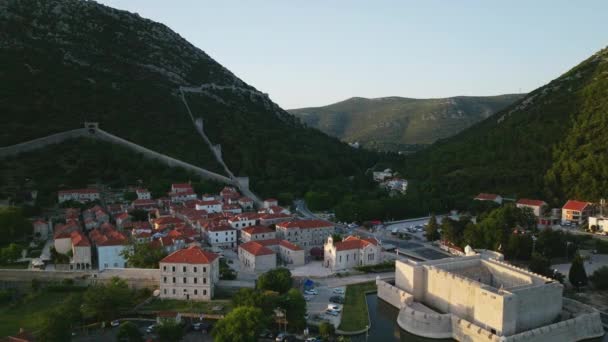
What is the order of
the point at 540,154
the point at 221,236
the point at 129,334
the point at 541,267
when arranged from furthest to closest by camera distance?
the point at 540,154
the point at 221,236
the point at 541,267
the point at 129,334

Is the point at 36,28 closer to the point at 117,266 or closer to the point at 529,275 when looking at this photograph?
the point at 117,266

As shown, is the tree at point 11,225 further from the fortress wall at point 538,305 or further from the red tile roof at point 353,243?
the fortress wall at point 538,305

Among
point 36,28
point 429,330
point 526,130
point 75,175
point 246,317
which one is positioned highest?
point 36,28

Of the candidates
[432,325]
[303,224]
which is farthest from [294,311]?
[303,224]

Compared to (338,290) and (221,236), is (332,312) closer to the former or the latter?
A: (338,290)

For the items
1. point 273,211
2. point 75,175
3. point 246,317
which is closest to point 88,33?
point 75,175

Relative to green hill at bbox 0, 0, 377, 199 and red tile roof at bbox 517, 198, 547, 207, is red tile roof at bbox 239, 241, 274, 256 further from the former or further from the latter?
red tile roof at bbox 517, 198, 547, 207
